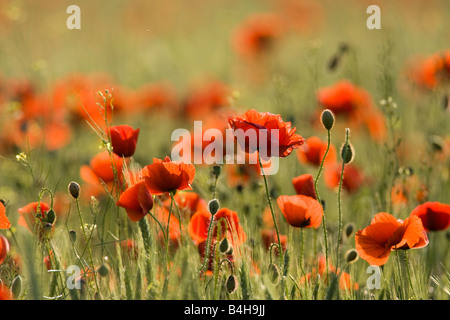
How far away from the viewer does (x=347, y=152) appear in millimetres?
1188

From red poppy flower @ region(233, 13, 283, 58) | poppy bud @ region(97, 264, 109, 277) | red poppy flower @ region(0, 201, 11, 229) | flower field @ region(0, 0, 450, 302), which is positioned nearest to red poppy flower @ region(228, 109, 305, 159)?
flower field @ region(0, 0, 450, 302)

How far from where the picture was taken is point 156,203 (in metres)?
1.38

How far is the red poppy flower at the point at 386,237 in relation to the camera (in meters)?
1.13

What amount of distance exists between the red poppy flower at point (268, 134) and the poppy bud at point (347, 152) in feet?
0.28

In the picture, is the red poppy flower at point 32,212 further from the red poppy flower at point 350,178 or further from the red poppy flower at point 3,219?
the red poppy flower at point 350,178

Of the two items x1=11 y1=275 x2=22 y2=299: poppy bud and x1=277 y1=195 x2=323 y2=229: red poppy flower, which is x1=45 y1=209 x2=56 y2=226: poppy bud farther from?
x1=277 y1=195 x2=323 y2=229: red poppy flower

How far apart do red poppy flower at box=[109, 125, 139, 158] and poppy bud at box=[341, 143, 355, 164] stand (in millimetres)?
402

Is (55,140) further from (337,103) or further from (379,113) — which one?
(379,113)

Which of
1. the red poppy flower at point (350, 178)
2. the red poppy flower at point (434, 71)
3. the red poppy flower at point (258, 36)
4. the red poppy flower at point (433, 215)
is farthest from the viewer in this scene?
the red poppy flower at point (258, 36)

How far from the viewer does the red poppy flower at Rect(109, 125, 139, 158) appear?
125 cm

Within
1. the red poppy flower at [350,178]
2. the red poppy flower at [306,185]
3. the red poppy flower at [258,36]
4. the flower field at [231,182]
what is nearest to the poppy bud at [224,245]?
the flower field at [231,182]

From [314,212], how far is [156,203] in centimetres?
36

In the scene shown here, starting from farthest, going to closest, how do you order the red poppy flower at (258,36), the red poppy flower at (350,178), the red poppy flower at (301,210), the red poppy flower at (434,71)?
the red poppy flower at (258,36), the red poppy flower at (434,71), the red poppy flower at (350,178), the red poppy flower at (301,210)

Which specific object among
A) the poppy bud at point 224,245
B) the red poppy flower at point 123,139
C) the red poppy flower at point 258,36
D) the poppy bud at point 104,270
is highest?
the red poppy flower at point 258,36
